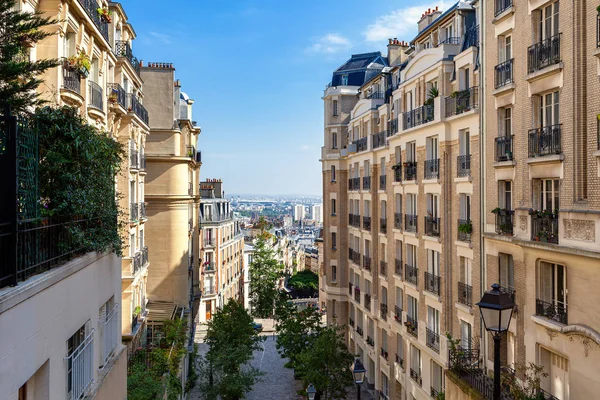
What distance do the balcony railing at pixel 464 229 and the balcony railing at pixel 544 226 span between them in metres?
4.72

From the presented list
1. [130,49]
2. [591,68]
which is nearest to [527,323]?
[591,68]

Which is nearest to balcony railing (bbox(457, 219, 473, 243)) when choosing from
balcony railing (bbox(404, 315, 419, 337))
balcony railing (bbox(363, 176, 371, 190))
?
balcony railing (bbox(404, 315, 419, 337))

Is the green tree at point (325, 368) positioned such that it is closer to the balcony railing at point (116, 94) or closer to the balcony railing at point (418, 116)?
the balcony railing at point (418, 116)

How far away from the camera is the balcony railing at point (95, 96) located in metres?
18.3

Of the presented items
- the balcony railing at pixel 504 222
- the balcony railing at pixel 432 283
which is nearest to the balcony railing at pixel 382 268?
the balcony railing at pixel 432 283

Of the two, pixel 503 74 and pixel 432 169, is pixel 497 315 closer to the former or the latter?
pixel 503 74

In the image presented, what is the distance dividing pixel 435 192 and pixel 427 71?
591 centimetres

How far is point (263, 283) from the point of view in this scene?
187ft

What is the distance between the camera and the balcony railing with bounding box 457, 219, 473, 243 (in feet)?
63.7

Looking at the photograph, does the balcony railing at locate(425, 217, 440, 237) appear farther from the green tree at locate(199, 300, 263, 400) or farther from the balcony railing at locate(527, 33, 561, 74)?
the green tree at locate(199, 300, 263, 400)

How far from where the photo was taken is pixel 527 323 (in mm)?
14977

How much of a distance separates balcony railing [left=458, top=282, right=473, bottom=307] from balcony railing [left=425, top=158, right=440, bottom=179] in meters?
5.24

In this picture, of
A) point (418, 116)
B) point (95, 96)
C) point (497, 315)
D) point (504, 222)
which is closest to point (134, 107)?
point (95, 96)

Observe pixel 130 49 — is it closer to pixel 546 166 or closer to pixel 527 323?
pixel 546 166
